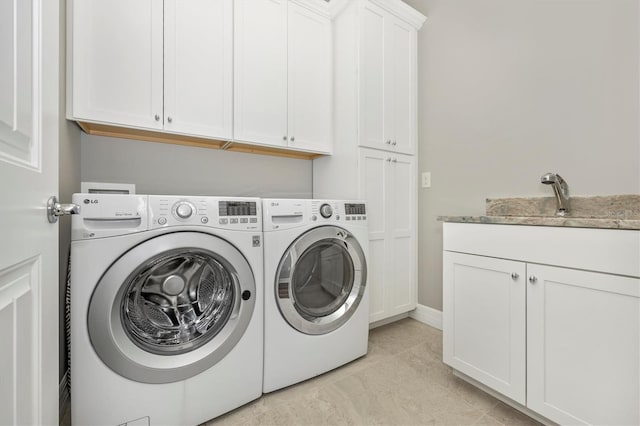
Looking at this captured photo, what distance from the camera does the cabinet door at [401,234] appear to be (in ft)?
6.47

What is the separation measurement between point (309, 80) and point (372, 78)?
0.44 meters

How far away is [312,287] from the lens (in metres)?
1.43

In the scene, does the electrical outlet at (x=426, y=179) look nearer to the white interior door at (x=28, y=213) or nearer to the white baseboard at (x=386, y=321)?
the white baseboard at (x=386, y=321)

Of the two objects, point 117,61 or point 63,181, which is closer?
point 63,181

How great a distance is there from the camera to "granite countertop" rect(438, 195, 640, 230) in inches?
36.2

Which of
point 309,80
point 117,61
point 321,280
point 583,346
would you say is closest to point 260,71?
point 309,80

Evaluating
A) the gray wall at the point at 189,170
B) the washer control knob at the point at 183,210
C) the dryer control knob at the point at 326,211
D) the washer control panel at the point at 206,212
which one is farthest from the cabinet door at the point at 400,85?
the washer control knob at the point at 183,210

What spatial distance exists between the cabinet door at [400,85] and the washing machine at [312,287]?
2.56 ft

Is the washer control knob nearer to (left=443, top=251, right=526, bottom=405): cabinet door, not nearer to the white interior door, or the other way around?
the white interior door

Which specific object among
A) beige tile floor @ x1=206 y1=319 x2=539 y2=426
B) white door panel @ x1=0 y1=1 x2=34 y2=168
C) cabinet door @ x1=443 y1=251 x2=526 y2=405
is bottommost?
beige tile floor @ x1=206 y1=319 x2=539 y2=426

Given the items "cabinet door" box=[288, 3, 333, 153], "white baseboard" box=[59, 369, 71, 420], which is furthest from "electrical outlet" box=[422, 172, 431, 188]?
"white baseboard" box=[59, 369, 71, 420]

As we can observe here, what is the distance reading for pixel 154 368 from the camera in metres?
1.00

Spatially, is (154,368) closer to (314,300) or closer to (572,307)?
(314,300)

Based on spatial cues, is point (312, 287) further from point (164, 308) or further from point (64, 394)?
point (64, 394)
